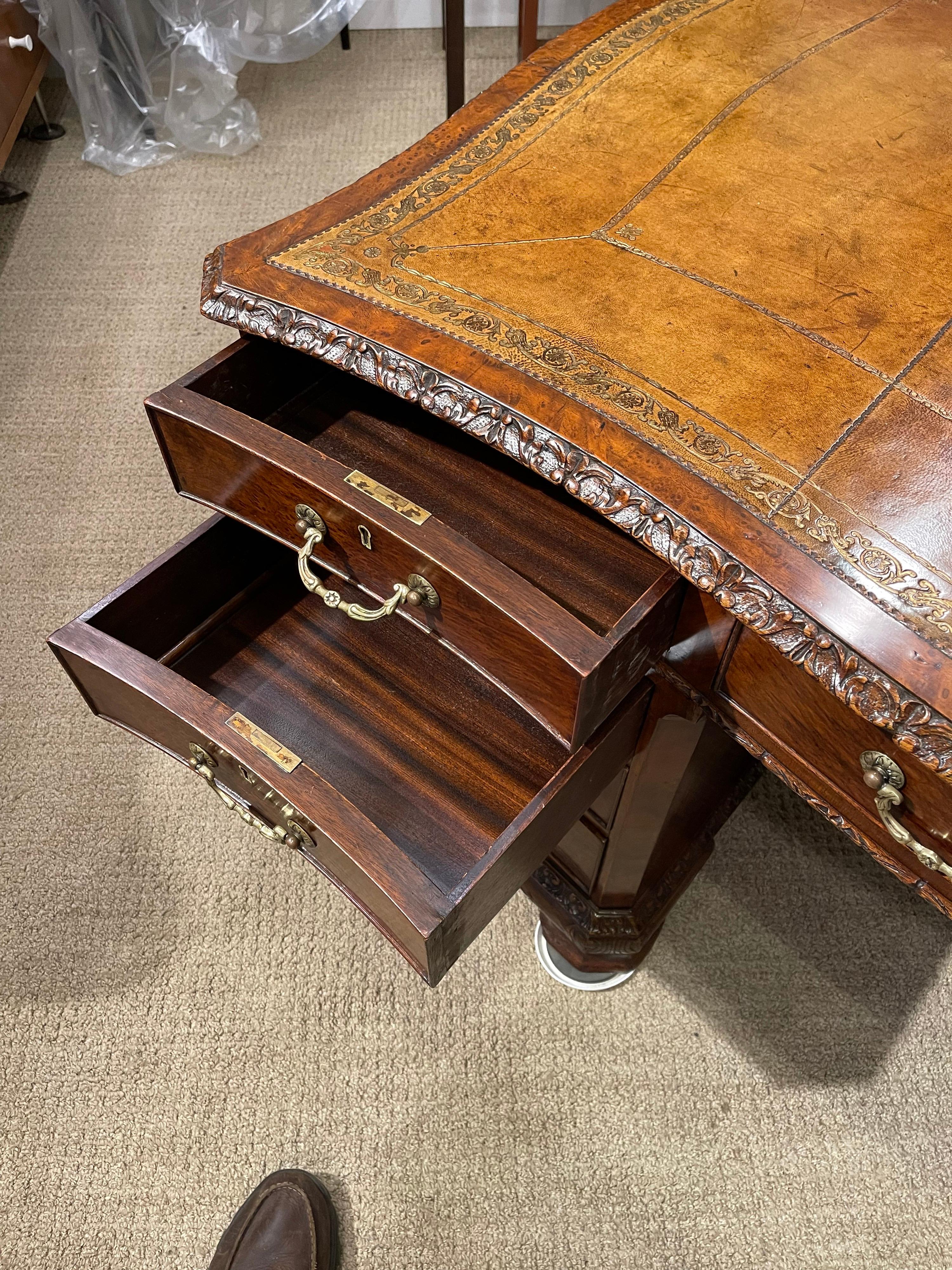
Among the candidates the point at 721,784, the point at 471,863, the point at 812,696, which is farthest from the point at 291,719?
the point at 721,784

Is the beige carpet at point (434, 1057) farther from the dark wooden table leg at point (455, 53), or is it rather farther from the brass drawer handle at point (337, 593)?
the dark wooden table leg at point (455, 53)

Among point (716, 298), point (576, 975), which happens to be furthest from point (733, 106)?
point (576, 975)

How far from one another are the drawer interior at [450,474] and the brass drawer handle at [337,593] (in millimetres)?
56

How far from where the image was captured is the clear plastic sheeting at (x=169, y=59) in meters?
1.50

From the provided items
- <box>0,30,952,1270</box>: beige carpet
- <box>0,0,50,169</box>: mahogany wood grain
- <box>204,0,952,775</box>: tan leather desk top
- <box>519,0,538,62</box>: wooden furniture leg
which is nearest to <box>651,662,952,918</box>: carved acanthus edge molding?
<box>204,0,952,775</box>: tan leather desk top

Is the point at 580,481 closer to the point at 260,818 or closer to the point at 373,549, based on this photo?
the point at 373,549

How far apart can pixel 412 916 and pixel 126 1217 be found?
21.7 inches

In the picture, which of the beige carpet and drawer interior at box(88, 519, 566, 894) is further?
the beige carpet

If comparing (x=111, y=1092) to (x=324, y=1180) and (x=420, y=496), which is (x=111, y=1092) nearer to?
(x=324, y=1180)

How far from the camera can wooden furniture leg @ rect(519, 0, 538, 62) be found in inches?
59.0

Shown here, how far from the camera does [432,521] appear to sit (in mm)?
528

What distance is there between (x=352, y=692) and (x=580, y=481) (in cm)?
23

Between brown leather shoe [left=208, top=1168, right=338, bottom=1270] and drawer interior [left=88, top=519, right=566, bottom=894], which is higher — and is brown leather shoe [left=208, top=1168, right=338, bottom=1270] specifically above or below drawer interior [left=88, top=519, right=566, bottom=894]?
below

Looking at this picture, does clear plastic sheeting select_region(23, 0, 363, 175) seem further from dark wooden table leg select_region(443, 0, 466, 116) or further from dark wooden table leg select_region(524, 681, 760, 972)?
dark wooden table leg select_region(524, 681, 760, 972)
